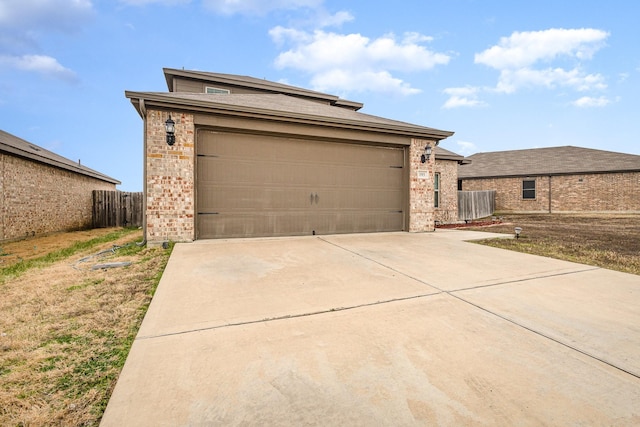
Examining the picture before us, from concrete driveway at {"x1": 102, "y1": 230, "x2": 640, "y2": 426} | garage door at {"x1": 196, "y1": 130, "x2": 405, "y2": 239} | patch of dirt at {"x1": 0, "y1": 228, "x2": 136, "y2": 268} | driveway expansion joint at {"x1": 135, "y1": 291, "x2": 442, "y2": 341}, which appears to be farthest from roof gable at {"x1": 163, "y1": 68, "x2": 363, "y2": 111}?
driveway expansion joint at {"x1": 135, "y1": 291, "x2": 442, "y2": 341}

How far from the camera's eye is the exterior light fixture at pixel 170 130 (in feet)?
19.5

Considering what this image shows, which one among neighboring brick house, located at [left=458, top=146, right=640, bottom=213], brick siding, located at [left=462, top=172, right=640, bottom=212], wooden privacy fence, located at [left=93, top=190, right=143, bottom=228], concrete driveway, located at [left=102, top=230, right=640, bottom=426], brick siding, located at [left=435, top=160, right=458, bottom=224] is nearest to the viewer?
concrete driveway, located at [left=102, top=230, right=640, bottom=426]

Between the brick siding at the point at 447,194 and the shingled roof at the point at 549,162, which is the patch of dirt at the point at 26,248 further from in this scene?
the shingled roof at the point at 549,162

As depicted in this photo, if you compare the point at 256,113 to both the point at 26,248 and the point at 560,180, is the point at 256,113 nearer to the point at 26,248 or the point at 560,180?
the point at 26,248

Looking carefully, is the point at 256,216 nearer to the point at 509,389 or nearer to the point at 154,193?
the point at 154,193

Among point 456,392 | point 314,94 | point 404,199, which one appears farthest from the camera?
point 314,94

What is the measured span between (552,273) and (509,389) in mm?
3447

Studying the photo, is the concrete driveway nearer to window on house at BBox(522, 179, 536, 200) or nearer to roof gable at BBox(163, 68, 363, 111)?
roof gable at BBox(163, 68, 363, 111)

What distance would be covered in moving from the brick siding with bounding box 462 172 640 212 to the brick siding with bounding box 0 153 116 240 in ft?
81.2

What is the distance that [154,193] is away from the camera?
20.0 feet

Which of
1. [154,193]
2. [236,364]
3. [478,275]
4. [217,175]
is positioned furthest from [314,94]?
[236,364]

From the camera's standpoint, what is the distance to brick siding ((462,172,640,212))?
17.7 metres

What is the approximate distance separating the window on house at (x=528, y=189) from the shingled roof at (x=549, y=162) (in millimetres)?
610

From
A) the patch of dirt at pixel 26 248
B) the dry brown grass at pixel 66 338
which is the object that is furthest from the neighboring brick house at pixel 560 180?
the patch of dirt at pixel 26 248
